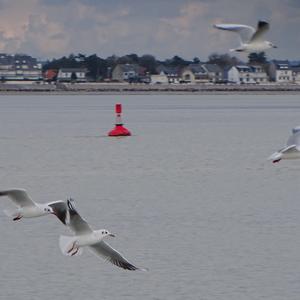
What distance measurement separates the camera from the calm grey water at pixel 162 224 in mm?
18328

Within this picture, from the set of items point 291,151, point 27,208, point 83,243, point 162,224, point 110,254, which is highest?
point 291,151

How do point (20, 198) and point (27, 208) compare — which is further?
point (20, 198)

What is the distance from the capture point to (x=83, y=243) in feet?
40.6

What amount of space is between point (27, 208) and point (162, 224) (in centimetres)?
1226

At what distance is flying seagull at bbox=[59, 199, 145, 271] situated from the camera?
38.8 feet

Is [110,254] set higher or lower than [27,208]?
lower

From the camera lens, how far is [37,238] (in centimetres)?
2289

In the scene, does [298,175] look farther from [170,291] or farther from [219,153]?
[170,291]

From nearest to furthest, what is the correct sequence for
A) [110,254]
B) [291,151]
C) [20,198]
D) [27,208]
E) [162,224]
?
[110,254] → [27,208] → [20,198] → [291,151] → [162,224]

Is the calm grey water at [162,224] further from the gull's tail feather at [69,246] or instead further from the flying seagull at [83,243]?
the gull's tail feather at [69,246]

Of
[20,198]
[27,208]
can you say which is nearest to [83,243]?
[27,208]

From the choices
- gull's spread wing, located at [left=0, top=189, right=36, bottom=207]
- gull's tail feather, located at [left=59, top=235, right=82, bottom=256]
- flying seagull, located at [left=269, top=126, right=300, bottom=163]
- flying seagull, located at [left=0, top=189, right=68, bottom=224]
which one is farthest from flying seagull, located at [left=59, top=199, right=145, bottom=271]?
flying seagull, located at [left=269, top=126, right=300, bottom=163]

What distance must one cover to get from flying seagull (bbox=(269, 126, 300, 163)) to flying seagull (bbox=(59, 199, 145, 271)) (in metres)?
2.87

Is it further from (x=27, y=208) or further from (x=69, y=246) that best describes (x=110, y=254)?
(x=27, y=208)
